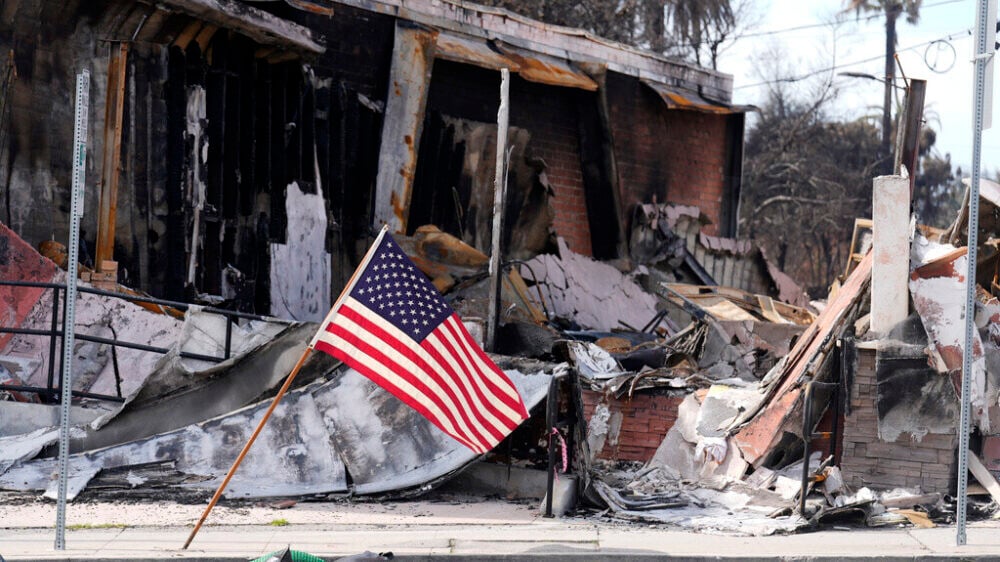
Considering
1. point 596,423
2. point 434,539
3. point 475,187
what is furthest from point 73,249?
point 475,187

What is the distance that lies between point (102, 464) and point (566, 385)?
364 cm

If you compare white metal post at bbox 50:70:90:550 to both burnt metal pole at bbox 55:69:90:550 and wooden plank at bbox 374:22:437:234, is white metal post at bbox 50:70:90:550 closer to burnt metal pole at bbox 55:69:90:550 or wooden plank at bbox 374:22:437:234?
burnt metal pole at bbox 55:69:90:550

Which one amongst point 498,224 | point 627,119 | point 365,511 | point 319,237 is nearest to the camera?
point 365,511

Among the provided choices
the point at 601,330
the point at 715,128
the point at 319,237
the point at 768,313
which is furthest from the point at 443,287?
the point at 715,128

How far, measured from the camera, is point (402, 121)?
17234 millimetres

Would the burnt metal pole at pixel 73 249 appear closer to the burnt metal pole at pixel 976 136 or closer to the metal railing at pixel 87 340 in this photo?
the metal railing at pixel 87 340

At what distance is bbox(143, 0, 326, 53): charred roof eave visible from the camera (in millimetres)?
12844

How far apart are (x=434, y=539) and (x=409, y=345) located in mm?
1290

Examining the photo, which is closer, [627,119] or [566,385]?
[566,385]

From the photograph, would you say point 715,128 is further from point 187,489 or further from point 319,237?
point 187,489

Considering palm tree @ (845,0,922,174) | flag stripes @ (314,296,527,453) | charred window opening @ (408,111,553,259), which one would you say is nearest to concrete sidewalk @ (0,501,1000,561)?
flag stripes @ (314,296,527,453)

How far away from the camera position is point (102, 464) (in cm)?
991

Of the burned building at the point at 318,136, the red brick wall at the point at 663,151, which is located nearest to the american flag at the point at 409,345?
the burned building at the point at 318,136

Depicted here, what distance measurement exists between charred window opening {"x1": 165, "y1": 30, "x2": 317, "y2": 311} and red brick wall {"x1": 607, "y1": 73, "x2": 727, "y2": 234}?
672 centimetres
